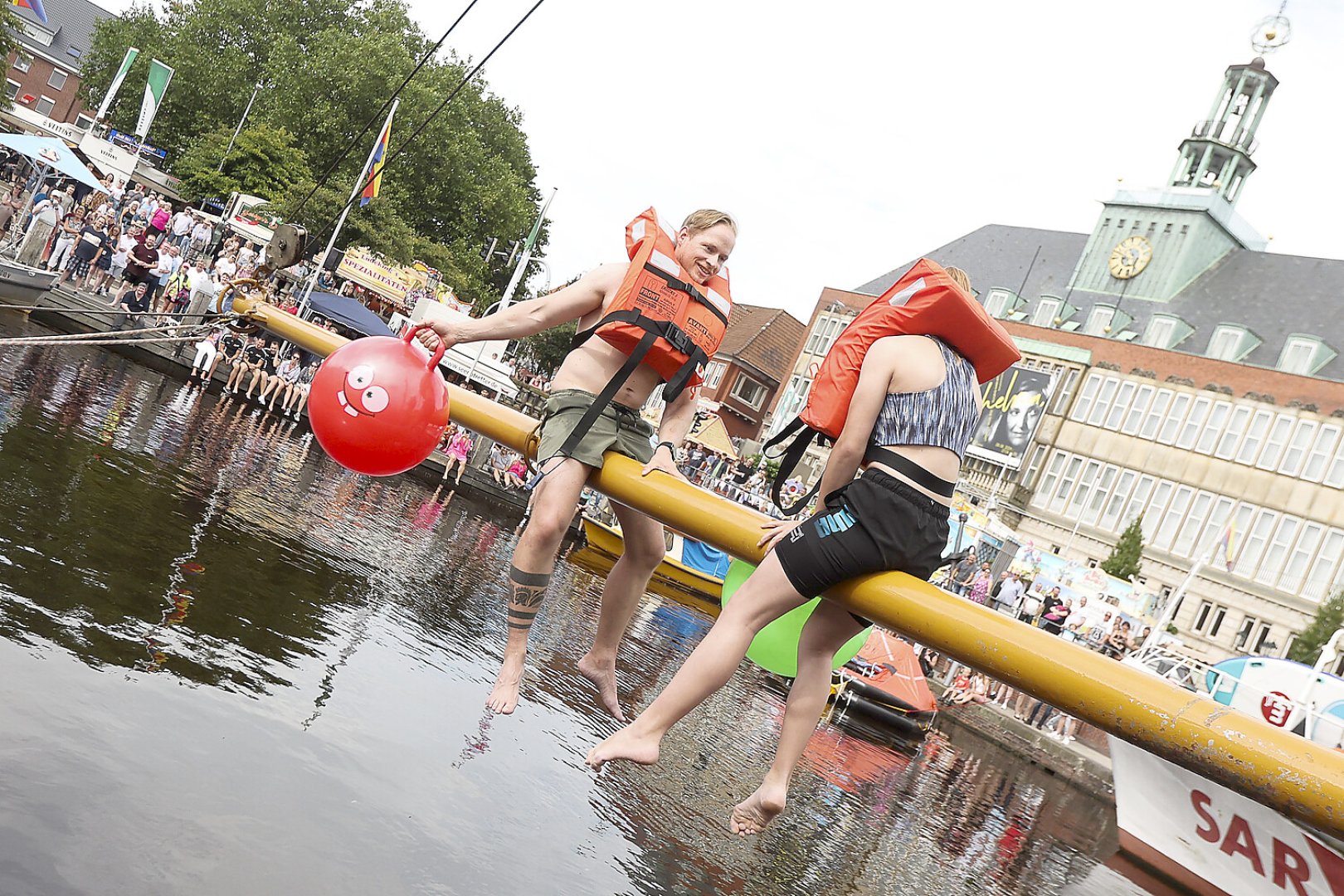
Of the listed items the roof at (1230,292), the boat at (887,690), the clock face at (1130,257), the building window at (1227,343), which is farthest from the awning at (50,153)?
the clock face at (1130,257)

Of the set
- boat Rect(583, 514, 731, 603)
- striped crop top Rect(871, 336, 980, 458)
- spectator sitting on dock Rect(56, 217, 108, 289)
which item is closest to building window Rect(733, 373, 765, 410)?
boat Rect(583, 514, 731, 603)

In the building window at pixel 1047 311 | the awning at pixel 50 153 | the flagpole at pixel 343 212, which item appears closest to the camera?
the flagpole at pixel 343 212

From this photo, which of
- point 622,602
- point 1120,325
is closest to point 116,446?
point 622,602

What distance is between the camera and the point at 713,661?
172 inches

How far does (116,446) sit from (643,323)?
11054 mm

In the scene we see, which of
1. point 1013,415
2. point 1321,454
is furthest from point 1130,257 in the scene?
point 1321,454

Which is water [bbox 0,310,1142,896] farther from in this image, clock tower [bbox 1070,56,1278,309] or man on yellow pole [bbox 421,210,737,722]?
clock tower [bbox 1070,56,1278,309]

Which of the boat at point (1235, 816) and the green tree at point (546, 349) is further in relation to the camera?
the green tree at point (546, 349)

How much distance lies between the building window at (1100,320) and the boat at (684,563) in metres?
34.6

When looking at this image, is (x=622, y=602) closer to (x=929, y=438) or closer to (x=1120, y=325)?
(x=929, y=438)

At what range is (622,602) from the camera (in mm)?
5527

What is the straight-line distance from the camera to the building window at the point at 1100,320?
53688mm

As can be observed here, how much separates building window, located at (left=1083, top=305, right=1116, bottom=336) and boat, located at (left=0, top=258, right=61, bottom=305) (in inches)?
1798

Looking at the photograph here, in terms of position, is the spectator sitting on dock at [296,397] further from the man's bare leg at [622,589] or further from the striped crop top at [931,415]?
the striped crop top at [931,415]
